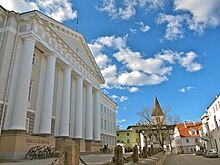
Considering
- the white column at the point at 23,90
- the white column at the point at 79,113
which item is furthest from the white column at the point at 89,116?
the white column at the point at 23,90

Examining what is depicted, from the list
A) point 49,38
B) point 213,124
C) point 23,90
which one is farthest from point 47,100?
point 213,124

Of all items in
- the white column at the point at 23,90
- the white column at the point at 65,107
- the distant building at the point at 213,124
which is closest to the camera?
the white column at the point at 23,90

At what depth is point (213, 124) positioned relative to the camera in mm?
44281

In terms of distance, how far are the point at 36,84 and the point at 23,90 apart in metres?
3.95

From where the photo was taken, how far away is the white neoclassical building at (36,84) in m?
15.3

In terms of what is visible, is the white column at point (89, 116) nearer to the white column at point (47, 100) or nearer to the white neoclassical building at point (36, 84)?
the white neoclassical building at point (36, 84)

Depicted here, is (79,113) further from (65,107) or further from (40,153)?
(40,153)

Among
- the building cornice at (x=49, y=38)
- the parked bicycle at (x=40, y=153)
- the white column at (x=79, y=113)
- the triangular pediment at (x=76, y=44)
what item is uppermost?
the triangular pediment at (x=76, y=44)

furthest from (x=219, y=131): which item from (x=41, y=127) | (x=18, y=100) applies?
(x=18, y=100)

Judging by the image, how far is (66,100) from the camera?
891 inches

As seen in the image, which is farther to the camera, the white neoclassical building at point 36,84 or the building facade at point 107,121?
the building facade at point 107,121

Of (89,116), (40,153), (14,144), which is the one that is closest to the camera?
(14,144)

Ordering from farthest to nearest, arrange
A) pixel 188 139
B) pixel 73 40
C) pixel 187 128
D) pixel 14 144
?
pixel 187 128, pixel 188 139, pixel 73 40, pixel 14 144

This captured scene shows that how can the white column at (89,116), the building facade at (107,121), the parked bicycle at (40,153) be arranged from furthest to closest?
the building facade at (107,121) → the white column at (89,116) → the parked bicycle at (40,153)
